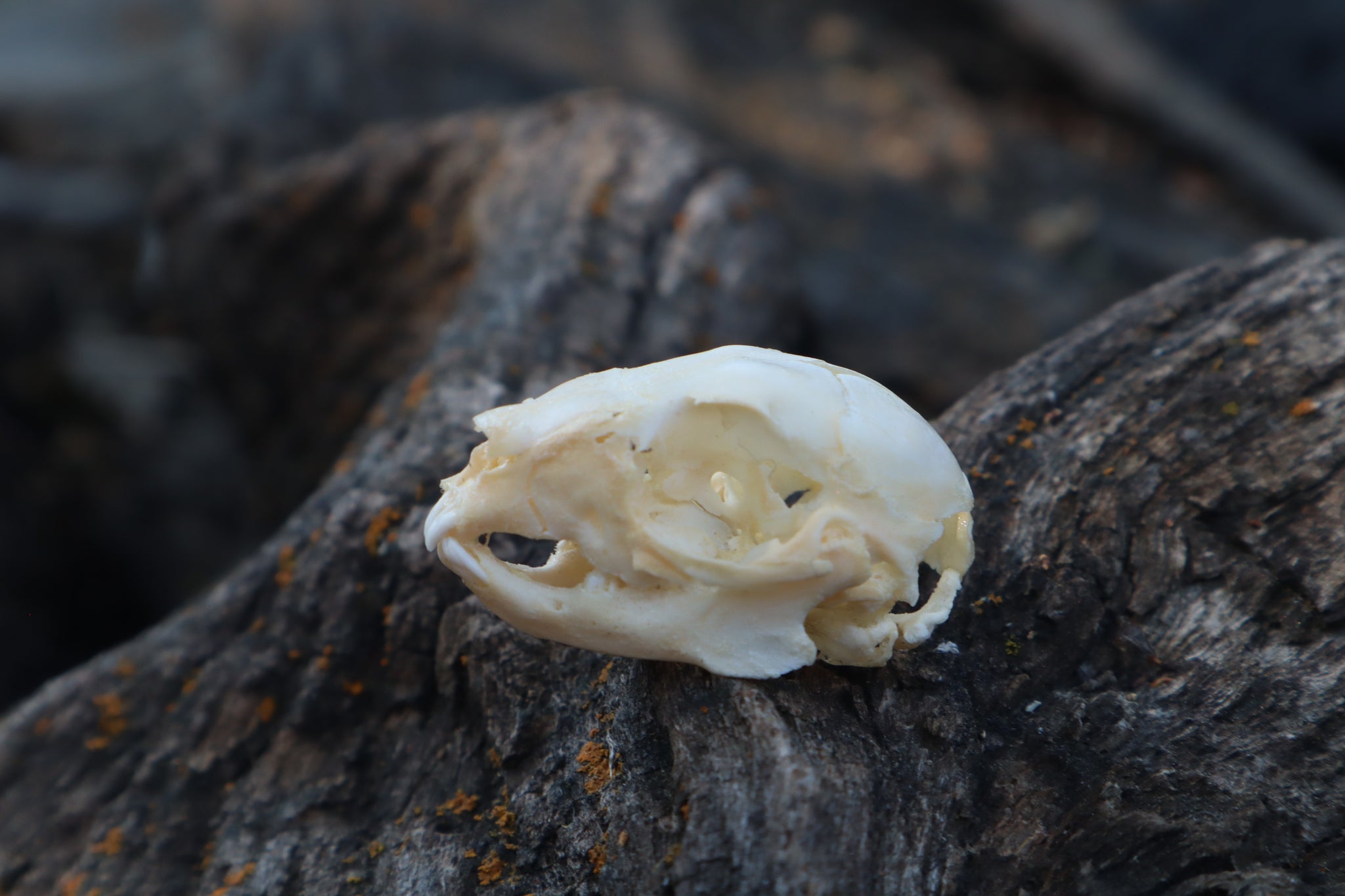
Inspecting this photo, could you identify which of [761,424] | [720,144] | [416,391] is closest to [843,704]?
[761,424]

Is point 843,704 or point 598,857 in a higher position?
point 843,704

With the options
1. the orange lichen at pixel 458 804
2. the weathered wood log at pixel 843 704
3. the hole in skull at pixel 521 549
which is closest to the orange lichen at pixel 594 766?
the weathered wood log at pixel 843 704

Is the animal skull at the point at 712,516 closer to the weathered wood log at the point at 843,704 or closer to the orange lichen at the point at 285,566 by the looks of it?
the weathered wood log at the point at 843,704

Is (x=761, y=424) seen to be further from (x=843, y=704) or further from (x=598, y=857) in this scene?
(x=598, y=857)

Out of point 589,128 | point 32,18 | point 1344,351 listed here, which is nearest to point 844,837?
point 1344,351

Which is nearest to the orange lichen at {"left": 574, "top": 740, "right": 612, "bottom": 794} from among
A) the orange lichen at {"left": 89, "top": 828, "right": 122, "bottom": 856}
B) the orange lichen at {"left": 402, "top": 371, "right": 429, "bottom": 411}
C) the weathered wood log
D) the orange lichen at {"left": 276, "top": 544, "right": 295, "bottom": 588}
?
the weathered wood log

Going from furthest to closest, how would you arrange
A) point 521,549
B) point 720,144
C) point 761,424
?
point 720,144
point 521,549
point 761,424
